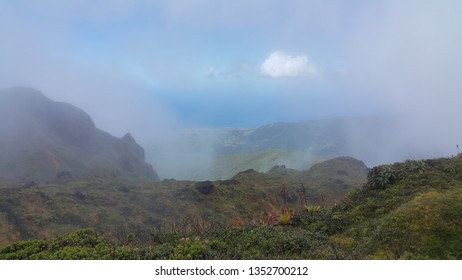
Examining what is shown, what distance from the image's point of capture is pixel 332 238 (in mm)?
11625

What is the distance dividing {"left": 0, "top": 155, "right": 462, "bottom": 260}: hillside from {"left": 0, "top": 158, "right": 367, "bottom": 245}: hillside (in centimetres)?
1987

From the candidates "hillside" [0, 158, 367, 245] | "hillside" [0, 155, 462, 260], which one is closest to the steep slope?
"hillside" [0, 158, 367, 245]

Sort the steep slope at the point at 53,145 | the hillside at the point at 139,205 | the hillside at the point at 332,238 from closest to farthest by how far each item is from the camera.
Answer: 1. the hillside at the point at 332,238
2. the hillside at the point at 139,205
3. the steep slope at the point at 53,145

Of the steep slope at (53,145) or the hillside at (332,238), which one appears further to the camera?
the steep slope at (53,145)

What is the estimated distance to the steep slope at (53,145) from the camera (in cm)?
8341

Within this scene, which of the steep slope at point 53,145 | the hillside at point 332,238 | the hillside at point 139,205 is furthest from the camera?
the steep slope at point 53,145

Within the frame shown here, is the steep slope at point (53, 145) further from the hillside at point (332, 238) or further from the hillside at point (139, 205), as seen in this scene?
the hillside at point (332, 238)

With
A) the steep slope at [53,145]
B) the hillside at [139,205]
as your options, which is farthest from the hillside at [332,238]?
the steep slope at [53,145]

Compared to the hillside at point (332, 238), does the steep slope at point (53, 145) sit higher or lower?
higher

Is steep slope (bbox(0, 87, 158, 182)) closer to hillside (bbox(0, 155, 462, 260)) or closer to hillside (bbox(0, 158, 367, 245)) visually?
hillside (bbox(0, 158, 367, 245))

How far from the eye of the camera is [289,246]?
10.3 metres

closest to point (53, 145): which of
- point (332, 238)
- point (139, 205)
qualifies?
point (139, 205)

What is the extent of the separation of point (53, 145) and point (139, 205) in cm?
5713

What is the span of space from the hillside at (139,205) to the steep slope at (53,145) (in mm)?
22478
